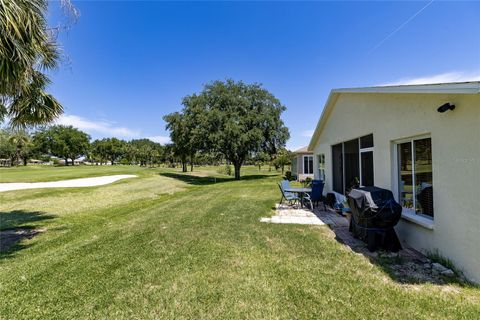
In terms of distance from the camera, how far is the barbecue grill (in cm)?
451

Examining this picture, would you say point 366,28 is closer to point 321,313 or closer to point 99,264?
point 321,313

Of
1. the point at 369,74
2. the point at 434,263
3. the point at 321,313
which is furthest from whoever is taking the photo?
the point at 369,74

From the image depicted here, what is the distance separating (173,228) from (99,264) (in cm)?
239

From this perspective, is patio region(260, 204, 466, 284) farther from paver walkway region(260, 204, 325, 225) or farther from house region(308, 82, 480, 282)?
house region(308, 82, 480, 282)

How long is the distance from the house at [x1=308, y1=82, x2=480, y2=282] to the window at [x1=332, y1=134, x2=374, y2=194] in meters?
0.06

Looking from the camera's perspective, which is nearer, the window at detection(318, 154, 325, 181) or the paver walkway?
the paver walkway

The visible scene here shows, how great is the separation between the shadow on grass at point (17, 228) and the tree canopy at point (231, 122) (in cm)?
1574

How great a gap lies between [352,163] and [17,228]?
36.0 ft

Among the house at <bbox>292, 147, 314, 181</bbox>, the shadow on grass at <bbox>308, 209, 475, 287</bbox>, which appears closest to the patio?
the shadow on grass at <bbox>308, 209, 475, 287</bbox>

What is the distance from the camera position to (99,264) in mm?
4141

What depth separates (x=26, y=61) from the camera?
4.28 m

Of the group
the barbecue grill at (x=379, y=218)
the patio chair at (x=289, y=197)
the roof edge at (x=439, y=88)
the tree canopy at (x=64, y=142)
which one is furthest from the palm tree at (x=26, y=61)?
the tree canopy at (x=64, y=142)

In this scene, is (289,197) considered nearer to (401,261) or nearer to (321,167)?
(321,167)

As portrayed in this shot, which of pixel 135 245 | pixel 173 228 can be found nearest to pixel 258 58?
pixel 173 228
